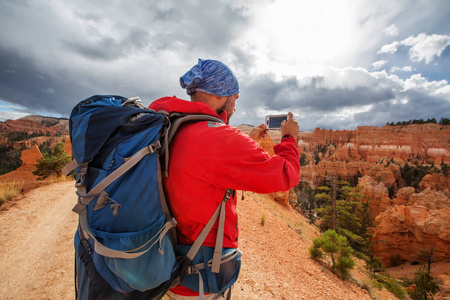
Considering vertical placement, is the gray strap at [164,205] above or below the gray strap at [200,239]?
above

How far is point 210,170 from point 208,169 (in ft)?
0.04

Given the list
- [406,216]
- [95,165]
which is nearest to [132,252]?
[95,165]

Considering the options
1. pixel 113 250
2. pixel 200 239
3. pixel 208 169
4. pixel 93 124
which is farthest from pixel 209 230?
pixel 93 124

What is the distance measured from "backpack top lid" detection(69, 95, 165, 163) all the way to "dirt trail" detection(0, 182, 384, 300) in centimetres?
370

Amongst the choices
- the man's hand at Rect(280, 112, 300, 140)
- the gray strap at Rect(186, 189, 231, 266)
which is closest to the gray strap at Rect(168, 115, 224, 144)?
the gray strap at Rect(186, 189, 231, 266)

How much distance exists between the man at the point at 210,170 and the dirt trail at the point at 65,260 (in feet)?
10.3

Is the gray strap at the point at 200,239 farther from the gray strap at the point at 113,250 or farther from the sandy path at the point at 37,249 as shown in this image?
the sandy path at the point at 37,249

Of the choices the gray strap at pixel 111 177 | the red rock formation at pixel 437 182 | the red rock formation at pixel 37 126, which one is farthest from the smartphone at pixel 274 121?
the red rock formation at pixel 37 126

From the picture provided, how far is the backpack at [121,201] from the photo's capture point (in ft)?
3.15

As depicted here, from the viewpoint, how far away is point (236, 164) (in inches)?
41.4

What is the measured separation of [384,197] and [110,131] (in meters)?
36.4

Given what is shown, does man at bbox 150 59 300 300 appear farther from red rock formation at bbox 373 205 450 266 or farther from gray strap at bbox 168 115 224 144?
red rock formation at bbox 373 205 450 266

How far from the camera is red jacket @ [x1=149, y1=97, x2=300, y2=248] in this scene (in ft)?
3.45

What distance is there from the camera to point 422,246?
18.5 m
